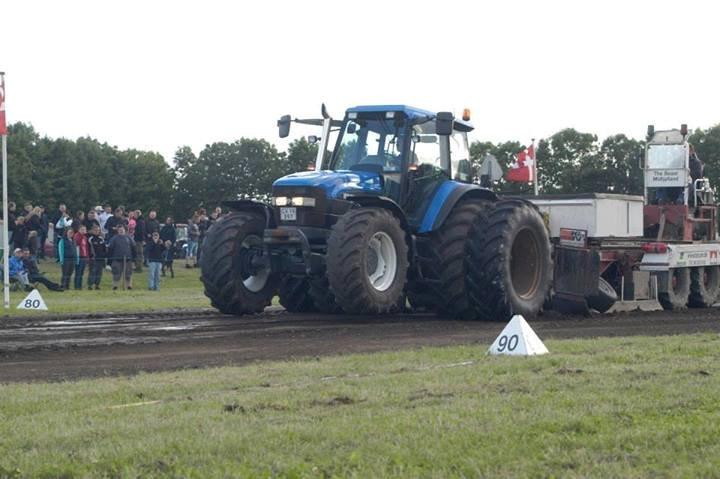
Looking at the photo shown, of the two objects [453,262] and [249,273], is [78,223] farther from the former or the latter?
[453,262]

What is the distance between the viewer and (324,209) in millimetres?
15312

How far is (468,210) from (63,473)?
1075 cm

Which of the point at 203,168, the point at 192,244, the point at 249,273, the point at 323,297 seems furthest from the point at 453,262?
the point at 203,168

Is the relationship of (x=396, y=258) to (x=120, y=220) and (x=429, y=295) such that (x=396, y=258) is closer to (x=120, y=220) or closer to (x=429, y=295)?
(x=429, y=295)

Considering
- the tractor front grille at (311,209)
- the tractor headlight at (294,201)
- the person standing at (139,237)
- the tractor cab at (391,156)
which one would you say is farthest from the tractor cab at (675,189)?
the person standing at (139,237)

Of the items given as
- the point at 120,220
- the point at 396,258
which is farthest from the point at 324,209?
the point at 120,220

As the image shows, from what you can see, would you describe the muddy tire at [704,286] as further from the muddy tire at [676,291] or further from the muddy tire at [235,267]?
the muddy tire at [235,267]

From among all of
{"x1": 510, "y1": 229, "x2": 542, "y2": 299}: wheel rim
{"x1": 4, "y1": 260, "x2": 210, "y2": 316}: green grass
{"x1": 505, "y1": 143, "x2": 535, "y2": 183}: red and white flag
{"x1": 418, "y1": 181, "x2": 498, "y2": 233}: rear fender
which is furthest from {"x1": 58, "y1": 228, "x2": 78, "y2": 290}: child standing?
{"x1": 510, "y1": 229, "x2": 542, "y2": 299}: wheel rim

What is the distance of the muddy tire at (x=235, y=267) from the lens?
1598 cm

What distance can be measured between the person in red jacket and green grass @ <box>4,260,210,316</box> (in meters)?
0.39

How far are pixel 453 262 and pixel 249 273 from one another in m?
2.93

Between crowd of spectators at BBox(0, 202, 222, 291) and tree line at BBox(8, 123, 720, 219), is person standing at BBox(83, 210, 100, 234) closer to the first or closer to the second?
crowd of spectators at BBox(0, 202, 222, 291)

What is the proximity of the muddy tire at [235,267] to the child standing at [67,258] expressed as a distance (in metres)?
10.2

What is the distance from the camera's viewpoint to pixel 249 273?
16531mm
